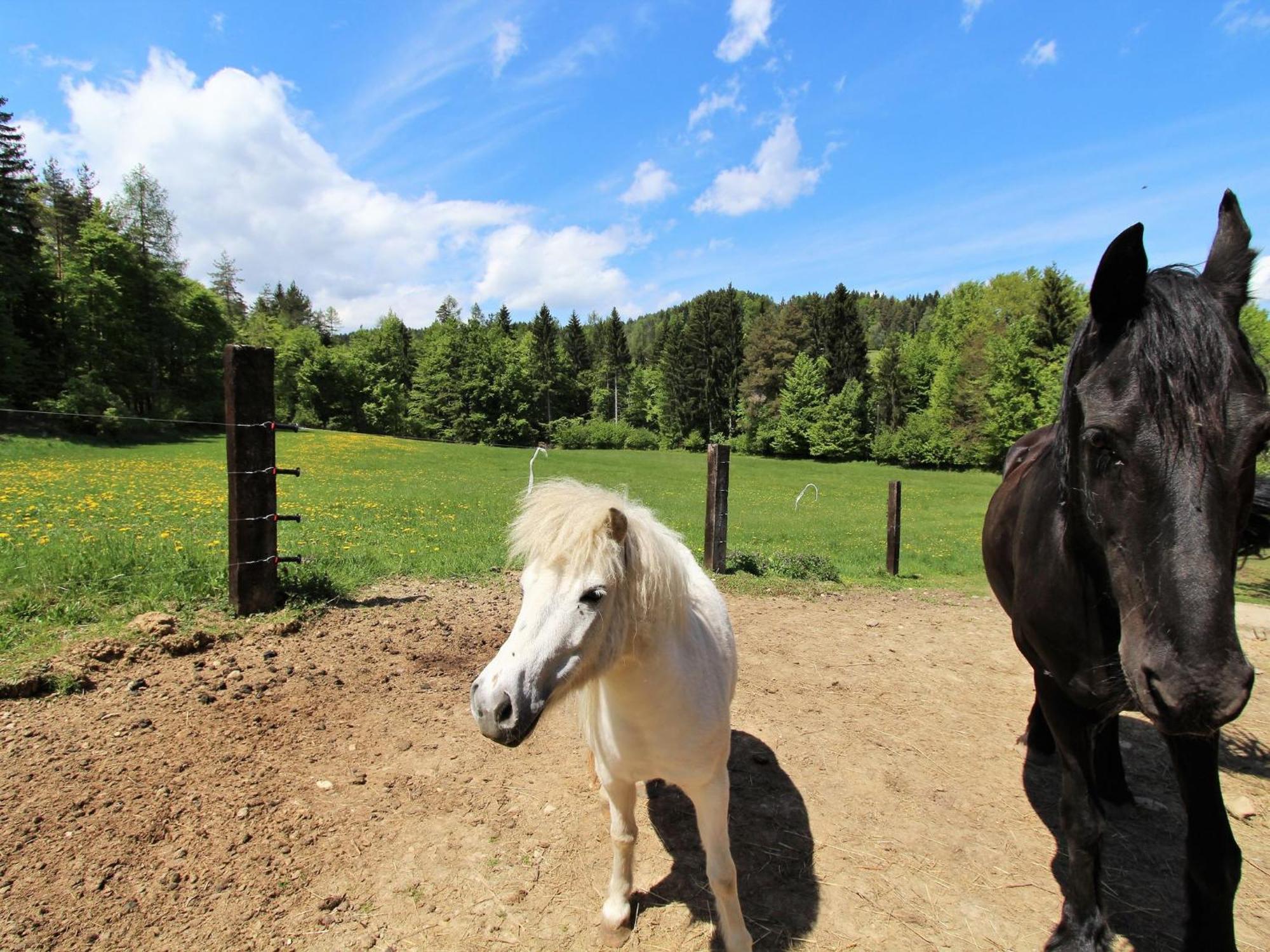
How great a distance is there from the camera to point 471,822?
121 inches

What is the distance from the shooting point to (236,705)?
3.83 m

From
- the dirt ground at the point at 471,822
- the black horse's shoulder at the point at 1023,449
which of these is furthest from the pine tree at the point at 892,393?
the dirt ground at the point at 471,822

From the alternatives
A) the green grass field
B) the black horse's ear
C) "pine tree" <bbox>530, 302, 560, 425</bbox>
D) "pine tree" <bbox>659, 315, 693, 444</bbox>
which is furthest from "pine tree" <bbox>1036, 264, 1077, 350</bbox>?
"pine tree" <bbox>530, 302, 560, 425</bbox>

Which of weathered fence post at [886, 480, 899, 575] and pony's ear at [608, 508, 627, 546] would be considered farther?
weathered fence post at [886, 480, 899, 575]

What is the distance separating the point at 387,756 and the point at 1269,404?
4.23m

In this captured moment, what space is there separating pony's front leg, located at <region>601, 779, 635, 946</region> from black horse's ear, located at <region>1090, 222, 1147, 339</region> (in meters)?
2.40

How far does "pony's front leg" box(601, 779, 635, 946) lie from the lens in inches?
96.8

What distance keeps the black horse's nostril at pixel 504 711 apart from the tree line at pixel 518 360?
2071cm

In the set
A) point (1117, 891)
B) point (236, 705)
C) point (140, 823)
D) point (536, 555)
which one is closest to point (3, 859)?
point (140, 823)

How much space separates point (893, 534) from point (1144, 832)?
672 centimetres

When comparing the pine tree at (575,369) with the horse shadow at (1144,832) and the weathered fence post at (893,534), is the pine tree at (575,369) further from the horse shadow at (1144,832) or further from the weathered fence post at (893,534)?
the horse shadow at (1144,832)

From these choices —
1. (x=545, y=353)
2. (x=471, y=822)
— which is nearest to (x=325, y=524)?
(x=471, y=822)

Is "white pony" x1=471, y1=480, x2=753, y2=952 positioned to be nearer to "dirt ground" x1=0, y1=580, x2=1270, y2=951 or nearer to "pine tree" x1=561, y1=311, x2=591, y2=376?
"dirt ground" x1=0, y1=580, x2=1270, y2=951

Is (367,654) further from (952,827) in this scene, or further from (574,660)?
(952,827)
